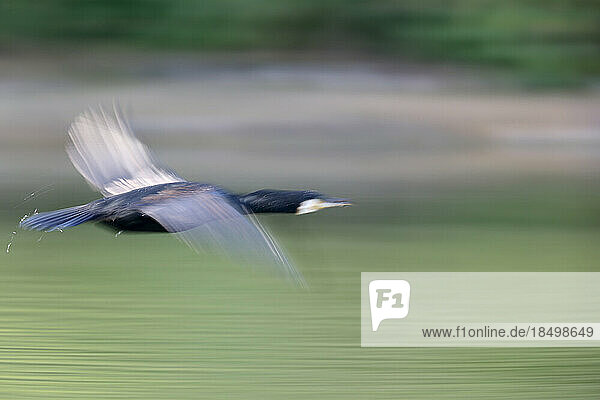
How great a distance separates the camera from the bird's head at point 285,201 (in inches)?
55.0

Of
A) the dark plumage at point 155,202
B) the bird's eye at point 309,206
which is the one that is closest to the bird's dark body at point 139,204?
the dark plumage at point 155,202

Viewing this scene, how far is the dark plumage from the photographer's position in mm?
1173

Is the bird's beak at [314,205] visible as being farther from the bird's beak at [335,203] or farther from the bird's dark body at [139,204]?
the bird's dark body at [139,204]

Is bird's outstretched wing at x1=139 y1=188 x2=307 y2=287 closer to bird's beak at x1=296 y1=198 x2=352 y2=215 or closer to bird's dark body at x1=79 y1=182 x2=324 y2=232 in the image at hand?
bird's dark body at x1=79 y1=182 x2=324 y2=232

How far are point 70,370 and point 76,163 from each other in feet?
1.11

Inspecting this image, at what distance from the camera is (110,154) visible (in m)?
1.56

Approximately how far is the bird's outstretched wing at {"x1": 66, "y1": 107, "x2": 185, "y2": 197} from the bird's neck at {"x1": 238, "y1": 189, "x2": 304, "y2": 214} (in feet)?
0.64

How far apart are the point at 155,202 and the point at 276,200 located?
0.68ft

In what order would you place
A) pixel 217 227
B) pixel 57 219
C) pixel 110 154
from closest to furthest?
pixel 217 227, pixel 57 219, pixel 110 154

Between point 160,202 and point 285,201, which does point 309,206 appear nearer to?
point 285,201

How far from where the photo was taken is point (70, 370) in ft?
5.20

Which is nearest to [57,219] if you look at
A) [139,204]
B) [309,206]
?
[139,204]

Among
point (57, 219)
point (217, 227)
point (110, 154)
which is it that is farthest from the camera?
point (110, 154)

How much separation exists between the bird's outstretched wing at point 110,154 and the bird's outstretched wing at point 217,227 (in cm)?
25
